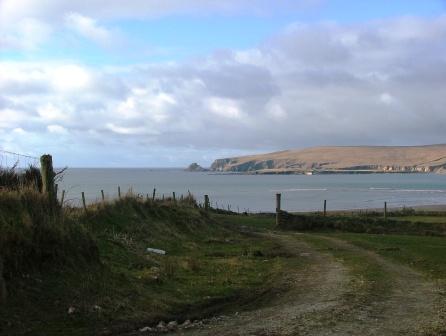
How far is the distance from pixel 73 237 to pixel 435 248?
616 inches

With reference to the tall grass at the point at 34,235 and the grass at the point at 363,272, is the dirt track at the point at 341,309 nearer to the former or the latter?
the grass at the point at 363,272

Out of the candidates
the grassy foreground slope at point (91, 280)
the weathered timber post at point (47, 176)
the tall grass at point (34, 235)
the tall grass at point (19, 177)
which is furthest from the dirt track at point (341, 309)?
the tall grass at point (19, 177)

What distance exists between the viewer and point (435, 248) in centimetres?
2245

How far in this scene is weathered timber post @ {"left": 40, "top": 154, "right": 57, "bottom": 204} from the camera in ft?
42.5

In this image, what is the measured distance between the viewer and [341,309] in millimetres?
10367

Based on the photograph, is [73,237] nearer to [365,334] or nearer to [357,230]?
[365,334]

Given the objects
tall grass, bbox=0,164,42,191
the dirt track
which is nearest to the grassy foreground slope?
the dirt track

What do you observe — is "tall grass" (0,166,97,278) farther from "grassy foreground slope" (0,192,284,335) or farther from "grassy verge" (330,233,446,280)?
"grassy verge" (330,233,446,280)

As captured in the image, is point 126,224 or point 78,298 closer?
point 78,298

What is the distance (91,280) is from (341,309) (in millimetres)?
4907

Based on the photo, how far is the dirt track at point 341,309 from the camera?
29.0 feet

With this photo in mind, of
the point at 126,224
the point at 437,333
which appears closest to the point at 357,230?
the point at 126,224

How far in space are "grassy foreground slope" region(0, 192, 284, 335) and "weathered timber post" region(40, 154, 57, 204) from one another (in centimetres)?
62

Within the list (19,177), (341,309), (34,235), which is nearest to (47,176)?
(34,235)
